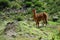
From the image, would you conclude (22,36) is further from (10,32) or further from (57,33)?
(57,33)

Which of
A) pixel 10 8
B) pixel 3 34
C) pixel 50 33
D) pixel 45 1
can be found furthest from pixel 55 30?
pixel 45 1

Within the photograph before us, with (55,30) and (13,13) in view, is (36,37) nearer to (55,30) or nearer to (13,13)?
(55,30)

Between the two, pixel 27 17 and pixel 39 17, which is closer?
pixel 39 17

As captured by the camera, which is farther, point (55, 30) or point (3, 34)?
point (55, 30)

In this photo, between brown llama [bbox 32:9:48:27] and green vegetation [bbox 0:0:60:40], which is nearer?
green vegetation [bbox 0:0:60:40]

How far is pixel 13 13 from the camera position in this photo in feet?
97.3

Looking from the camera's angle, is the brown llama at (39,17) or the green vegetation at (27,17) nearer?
the green vegetation at (27,17)

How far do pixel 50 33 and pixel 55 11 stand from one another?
10.9 meters

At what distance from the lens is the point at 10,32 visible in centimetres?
1673

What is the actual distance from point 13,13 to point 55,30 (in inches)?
460

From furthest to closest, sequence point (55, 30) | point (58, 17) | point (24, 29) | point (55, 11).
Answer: point (55, 11) → point (58, 17) → point (55, 30) → point (24, 29)

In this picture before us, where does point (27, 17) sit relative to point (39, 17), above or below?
below

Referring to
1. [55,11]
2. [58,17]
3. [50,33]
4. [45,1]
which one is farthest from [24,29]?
[45,1]

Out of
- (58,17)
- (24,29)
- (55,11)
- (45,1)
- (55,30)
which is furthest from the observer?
(45,1)
